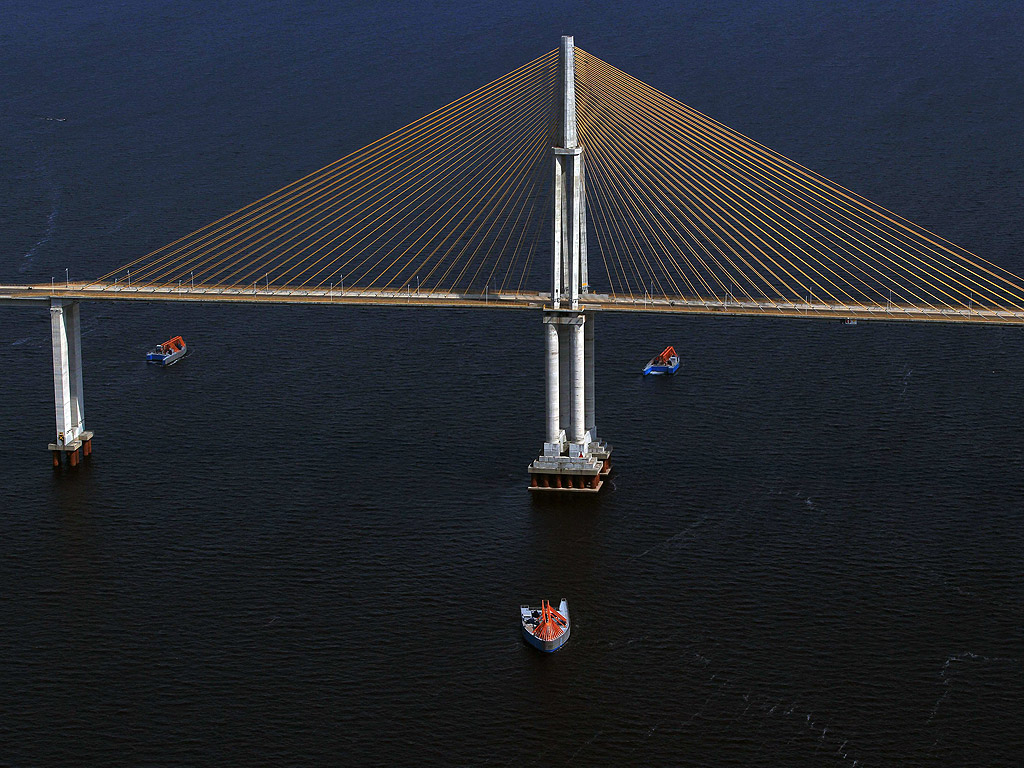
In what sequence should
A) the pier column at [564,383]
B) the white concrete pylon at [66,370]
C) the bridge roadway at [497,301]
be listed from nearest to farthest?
1. the bridge roadway at [497,301]
2. the pier column at [564,383]
3. the white concrete pylon at [66,370]

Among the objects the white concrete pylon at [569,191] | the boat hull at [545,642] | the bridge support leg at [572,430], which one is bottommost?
the boat hull at [545,642]

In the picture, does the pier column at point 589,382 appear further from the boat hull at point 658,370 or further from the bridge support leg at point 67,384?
the bridge support leg at point 67,384

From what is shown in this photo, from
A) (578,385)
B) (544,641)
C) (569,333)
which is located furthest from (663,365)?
(544,641)

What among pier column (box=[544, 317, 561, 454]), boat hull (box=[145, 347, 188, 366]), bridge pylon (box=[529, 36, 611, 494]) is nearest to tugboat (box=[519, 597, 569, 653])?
bridge pylon (box=[529, 36, 611, 494])

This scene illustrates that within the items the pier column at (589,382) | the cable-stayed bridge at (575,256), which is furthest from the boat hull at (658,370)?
the pier column at (589,382)

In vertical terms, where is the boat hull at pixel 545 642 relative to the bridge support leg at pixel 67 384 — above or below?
below

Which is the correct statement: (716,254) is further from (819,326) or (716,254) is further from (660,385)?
(660,385)

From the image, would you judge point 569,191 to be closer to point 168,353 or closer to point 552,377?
point 552,377
